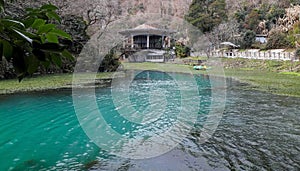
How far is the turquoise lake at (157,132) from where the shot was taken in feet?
14.2

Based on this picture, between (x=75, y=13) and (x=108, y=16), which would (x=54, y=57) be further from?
(x=108, y=16)

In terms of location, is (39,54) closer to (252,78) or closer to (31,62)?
(31,62)

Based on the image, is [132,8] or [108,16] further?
[132,8]

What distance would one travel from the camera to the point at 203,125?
6613 millimetres

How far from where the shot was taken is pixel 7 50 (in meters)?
0.67

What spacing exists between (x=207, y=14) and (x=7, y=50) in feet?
123

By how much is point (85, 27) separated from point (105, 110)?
12.4 meters

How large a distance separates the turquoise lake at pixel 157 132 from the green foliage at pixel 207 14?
26.4 meters

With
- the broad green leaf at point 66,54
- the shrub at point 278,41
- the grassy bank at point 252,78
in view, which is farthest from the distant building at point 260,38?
the broad green leaf at point 66,54

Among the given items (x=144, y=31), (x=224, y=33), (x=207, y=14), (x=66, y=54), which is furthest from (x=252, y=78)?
(x=144, y=31)

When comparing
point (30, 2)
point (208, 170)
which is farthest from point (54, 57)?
point (30, 2)

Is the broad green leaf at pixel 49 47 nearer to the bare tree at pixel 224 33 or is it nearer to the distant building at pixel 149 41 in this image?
the bare tree at pixel 224 33

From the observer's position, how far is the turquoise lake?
170 inches

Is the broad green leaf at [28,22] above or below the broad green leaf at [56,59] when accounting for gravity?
above
